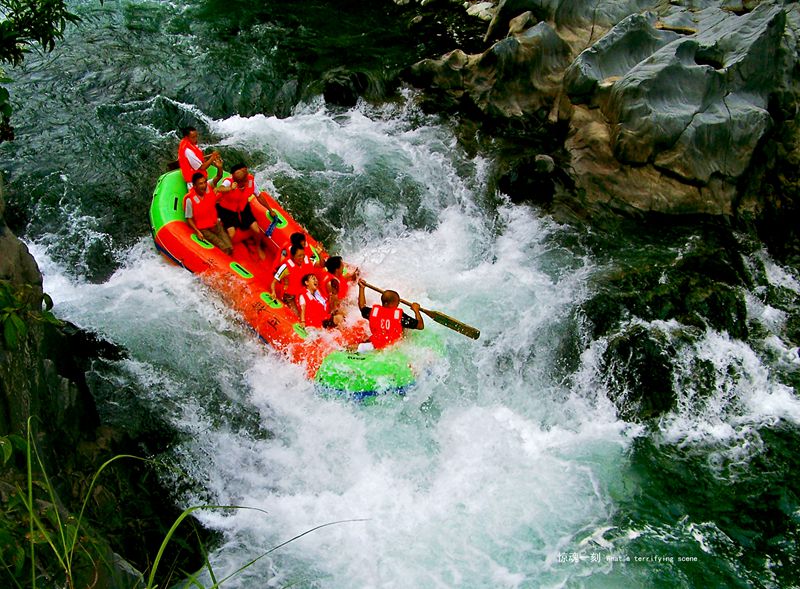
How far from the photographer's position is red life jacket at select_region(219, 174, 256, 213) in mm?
7613

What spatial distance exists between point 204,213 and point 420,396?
3.02 m

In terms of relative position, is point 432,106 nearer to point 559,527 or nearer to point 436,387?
point 436,387

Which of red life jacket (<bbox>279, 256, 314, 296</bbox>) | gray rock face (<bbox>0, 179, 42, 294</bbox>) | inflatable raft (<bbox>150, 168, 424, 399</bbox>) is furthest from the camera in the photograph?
red life jacket (<bbox>279, 256, 314, 296</bbox>)

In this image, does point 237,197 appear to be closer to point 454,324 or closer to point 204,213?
point 204,213

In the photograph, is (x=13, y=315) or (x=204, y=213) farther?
(x=204, y=213)

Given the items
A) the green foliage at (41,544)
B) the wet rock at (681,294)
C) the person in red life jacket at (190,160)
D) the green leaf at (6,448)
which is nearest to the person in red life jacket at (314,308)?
the person in red life jacket at (190,160)

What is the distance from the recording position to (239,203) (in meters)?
7.70

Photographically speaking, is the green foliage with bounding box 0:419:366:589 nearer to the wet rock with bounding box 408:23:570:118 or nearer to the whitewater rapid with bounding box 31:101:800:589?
the whitewater rapid with bounding box 31:101:800:589

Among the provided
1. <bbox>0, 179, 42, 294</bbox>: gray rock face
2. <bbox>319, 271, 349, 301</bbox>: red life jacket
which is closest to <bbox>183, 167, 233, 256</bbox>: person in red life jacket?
<bbox>319, 271, 349, 301</bbox>: red life jacket

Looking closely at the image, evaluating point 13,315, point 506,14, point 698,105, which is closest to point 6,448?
point 13,315

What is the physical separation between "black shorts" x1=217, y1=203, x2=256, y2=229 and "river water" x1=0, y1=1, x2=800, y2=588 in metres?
0.71

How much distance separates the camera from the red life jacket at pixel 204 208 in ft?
24.6

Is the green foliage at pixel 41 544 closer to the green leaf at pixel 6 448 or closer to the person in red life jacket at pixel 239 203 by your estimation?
the green leaf at pixel 6 448

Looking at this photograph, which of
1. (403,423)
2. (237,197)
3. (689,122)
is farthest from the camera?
(689,122)
